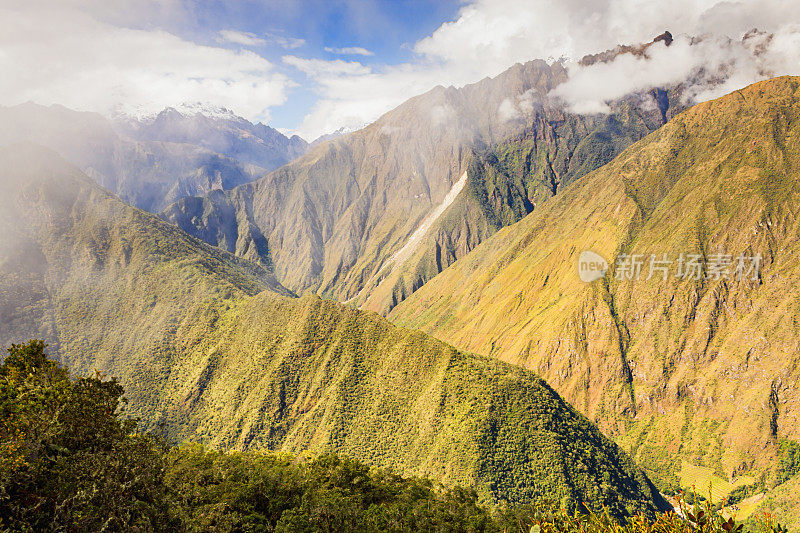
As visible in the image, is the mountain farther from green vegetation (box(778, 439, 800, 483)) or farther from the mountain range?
green vegetation (box(778, 439, 800, 483))

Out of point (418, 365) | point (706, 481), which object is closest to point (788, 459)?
point (706, 481)

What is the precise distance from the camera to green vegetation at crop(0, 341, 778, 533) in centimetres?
2506

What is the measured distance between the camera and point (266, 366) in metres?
129

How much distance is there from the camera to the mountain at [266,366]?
10019cm

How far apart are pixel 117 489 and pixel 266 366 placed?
105 m

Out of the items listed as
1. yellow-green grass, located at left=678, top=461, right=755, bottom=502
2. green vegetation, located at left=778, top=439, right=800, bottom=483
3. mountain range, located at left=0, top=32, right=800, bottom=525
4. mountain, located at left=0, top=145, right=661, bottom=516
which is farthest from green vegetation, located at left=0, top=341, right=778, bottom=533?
green vegetation, located at left=778, top=439, right=800, bottom=483

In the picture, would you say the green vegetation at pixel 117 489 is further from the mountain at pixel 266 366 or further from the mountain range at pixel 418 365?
the mountain at pixel 266 366

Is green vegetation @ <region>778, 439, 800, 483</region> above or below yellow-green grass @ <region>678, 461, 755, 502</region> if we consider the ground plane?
above

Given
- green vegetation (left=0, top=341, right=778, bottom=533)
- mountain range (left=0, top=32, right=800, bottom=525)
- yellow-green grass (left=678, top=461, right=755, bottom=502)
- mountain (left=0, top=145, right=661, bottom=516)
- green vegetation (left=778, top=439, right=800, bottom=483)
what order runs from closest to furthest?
green vegetation (left=0, top=341, right=778, bottom=533)
mountain (left=0, top=145, right=661, bottom=516)
mountain range (left=0, top=32, right=800, bottom=525)
green vegetation (left=778, top=439, right=800, bottom=483)
yellow-green grass (left=678, top=461, right=755, bottom=502)

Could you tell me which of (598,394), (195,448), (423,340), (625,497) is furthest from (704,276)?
(195,448)

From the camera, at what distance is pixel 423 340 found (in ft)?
405

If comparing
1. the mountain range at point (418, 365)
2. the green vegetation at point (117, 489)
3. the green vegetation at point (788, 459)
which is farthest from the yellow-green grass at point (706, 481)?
the green vegetation at point (117, 489)

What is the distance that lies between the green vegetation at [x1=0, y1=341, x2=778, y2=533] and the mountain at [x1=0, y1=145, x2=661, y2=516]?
44.0 meters

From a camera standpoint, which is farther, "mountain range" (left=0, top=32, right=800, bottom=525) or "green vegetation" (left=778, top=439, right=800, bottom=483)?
"green vegetation" (left=778, top=439, right=800, bottom=483)
